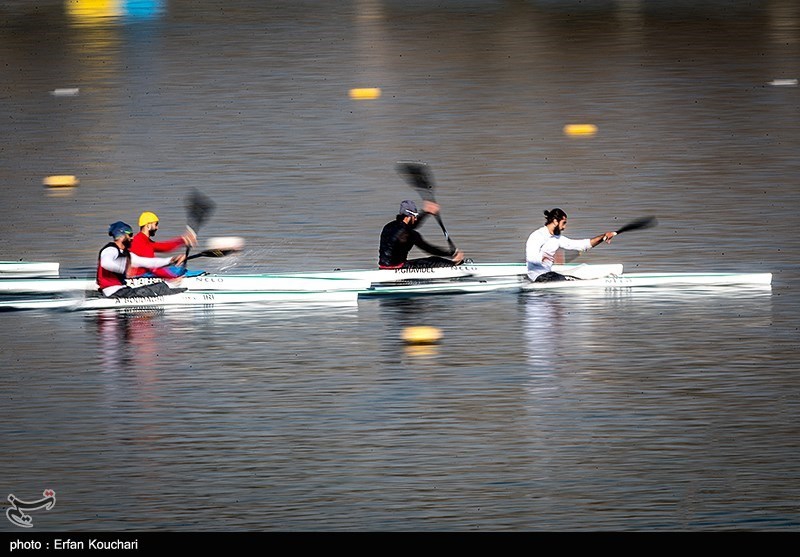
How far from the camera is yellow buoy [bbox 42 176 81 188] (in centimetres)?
2045

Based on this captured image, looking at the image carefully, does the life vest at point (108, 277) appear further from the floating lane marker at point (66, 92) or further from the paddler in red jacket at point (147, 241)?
the floating lane marker at point (66, 92)

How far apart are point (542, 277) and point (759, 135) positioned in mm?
6910

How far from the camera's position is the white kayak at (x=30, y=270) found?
53.2ft

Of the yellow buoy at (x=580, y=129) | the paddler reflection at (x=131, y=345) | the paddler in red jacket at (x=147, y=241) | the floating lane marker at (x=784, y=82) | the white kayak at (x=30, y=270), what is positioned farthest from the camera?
the floating lane marker at (x=784, y=82)

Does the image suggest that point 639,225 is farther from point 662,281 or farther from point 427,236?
point 427,236

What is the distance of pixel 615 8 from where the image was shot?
30328 millimetres

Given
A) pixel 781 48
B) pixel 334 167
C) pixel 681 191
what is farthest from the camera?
pixel 781 48

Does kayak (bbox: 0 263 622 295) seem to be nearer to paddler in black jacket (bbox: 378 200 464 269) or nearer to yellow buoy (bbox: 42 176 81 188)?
paddler in black jacket (bbox: 378 200 464 269)

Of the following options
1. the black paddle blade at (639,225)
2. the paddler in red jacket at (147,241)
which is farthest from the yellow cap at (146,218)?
the black paddle blade at (639,225)

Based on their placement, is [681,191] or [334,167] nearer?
[681,191]

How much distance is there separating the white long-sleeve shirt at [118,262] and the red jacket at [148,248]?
55 mm

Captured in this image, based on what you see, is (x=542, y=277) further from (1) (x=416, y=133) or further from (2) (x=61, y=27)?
(2) (x=61, y=27)

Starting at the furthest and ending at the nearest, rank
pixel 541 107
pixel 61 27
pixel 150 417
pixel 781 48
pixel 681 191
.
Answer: pixel 61 27 < pixel 781 48 < pixel 541 107 < pixel 681 191 < pixel 150 417

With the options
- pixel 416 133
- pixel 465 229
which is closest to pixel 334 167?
pixel 416 133
